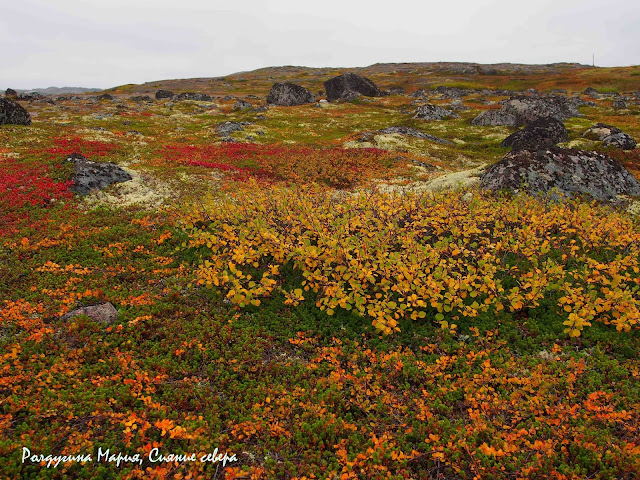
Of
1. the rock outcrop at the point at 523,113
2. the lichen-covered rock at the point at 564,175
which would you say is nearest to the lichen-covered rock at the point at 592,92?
the rock outcrop at the point at 523,113

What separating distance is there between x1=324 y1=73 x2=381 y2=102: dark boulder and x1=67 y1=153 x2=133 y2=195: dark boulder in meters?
76.1

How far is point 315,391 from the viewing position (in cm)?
832

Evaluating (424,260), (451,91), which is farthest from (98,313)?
(451,91)

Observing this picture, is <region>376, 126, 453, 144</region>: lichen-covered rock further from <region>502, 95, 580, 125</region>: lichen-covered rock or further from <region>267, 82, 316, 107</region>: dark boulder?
<region>267, 82, 316, 107</region>: dark boulder

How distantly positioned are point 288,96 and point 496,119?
48193 mm

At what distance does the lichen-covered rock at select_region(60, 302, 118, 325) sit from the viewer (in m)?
10.5

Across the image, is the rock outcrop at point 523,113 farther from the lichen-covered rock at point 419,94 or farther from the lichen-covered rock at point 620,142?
the lichen-covered rock at point 419,94

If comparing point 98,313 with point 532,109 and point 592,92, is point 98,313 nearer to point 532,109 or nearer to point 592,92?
point 532,109

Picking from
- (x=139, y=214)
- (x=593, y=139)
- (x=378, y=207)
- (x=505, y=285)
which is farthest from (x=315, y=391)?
(x=593, y=139)

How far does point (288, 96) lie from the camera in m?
86.1

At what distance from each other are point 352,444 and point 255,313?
17.1 ft

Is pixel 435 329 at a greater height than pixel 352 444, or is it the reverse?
pixel 435 329

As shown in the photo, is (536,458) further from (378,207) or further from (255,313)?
(378,207)

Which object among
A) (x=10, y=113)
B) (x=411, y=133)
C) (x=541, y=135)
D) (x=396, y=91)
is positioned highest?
(x=396, y=91)
